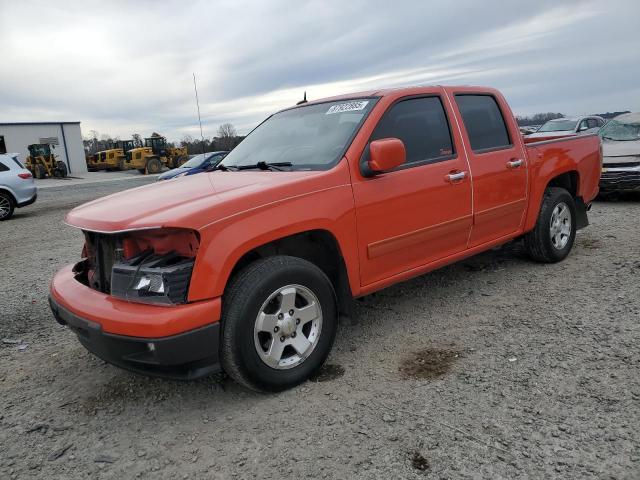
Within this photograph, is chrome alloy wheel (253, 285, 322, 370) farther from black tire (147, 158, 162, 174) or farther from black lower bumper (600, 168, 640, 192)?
black tire (147, 158, 162, 174)

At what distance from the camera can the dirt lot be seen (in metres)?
2.36

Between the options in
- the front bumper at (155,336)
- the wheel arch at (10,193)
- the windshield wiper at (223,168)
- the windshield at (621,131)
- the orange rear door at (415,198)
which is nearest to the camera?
the front bumper at (155,336)

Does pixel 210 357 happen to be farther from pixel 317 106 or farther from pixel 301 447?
pixel 317 106

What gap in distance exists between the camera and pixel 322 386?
3076mm

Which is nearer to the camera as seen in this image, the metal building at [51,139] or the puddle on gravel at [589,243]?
the puddle on gravel at [589,243]

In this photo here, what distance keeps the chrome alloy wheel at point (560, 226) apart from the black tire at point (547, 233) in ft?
0.11

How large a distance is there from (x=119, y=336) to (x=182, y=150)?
Answer: 36687 mm

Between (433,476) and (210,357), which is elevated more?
(210,357)

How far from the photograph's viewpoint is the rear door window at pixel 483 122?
4246mm

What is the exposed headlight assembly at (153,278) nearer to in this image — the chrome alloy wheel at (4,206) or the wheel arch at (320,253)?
the wheel arch at (320,253)

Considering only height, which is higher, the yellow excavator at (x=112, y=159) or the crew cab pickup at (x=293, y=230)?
the yellow excavator at (x=112, y=159)

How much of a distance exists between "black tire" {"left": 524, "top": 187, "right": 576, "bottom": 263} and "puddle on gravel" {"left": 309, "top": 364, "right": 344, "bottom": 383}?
2.80 m

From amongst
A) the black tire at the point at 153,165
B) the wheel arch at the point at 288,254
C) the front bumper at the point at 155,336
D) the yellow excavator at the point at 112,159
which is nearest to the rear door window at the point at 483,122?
the wheel arch at the point at 288,254

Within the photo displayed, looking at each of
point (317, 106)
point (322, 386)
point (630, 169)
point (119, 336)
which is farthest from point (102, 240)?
point (630, 169)
